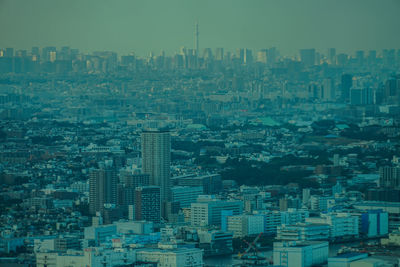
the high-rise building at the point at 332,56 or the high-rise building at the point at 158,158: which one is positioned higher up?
the high-rise building at the point at 332,56

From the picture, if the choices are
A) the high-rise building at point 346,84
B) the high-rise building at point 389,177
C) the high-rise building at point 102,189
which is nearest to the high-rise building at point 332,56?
the high-rise building at point 346,84

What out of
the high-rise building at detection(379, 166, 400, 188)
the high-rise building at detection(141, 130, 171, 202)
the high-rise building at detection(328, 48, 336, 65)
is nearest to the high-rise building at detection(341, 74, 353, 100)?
the high-rise building at detection(328, 48, 336, 65)

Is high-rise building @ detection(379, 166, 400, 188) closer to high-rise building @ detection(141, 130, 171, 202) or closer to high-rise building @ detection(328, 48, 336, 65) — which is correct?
high-rise building @ detection(141, 130, 171, 202)

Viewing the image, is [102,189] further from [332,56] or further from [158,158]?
[332,56]

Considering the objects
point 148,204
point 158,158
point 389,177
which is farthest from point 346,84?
point 148,204

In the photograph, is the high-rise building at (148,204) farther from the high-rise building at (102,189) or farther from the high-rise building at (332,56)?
the high-rise building at (332,56)

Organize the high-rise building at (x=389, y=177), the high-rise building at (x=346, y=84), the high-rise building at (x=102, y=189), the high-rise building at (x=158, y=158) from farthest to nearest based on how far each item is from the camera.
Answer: the high-rise building at (x=346, y=84) < the high-rise building at (x=389, y=177) < the high-rise building at (x=158, y=158) < the high-rise building at (x=102, y=189)

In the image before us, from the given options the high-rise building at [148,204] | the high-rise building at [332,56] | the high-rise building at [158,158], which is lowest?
the high-rise building at [148,204]

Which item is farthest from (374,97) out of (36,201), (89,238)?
(89,238)
